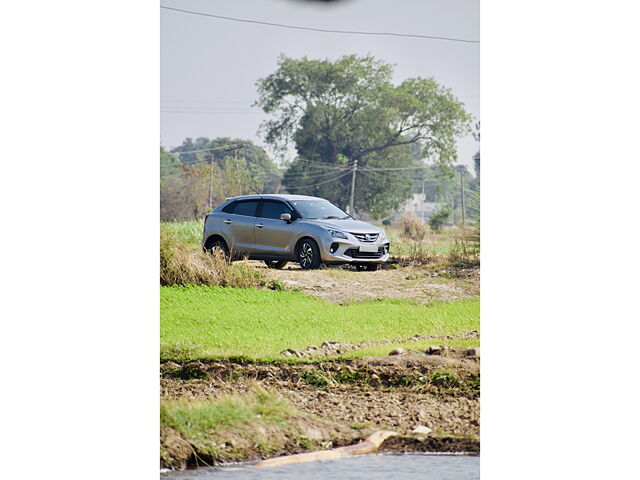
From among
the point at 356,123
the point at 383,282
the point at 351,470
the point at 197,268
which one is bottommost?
the point at 351,470

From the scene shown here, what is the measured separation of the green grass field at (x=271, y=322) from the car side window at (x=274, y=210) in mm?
571

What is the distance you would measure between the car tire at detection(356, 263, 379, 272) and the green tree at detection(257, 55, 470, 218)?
368 mm

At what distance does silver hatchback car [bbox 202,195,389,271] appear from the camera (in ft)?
19.4

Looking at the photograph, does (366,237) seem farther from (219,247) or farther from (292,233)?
(219,247)

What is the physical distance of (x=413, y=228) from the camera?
6004 mm

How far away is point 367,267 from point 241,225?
99cm

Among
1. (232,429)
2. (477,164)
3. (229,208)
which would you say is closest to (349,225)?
Answer: (229,208)

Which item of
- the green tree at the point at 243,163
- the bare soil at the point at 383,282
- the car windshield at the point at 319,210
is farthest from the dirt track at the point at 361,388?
the green tree at the point at 243,163

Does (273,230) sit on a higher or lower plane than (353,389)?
higher

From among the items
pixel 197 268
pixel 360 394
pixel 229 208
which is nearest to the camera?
pixel 360 394

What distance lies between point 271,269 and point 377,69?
1.70 metres

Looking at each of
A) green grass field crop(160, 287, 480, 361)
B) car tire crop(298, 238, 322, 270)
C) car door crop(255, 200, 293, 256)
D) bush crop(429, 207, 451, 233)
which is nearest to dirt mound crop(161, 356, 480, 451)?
green grass field crop(160, 287, 480, 361)
